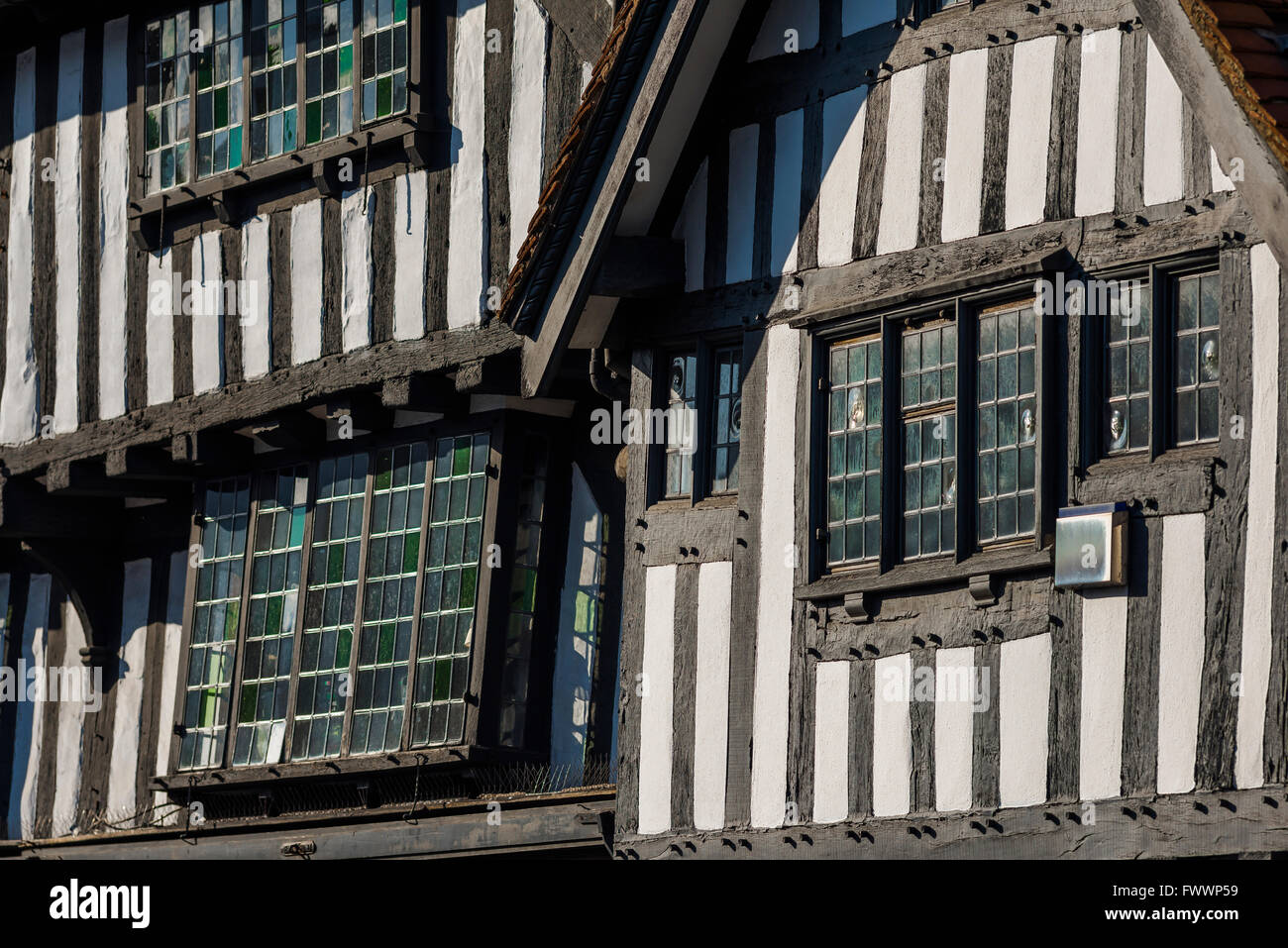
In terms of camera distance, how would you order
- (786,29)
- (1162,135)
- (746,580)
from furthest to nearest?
(786,29), (746,580), (1162,135)

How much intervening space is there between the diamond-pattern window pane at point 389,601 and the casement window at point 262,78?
2.26 m

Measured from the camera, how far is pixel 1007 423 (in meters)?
11.5

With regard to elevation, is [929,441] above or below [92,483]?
below

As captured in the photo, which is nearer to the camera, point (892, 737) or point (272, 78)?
point (892, 737)

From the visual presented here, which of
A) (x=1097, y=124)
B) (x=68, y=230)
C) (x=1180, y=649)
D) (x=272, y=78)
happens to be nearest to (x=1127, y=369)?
(x=1097, y=124)

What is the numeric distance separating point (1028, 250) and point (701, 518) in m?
2.55

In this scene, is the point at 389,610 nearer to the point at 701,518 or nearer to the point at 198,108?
the point at 701,518

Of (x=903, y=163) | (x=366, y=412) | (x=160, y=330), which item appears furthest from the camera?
(x=160, y=330)

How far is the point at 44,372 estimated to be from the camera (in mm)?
18297

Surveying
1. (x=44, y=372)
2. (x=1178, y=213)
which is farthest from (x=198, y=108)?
(x=1178, y=213)

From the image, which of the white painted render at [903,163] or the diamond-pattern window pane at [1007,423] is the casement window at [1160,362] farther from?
the white painted render at [903,163]

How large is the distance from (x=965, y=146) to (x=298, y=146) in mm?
5684

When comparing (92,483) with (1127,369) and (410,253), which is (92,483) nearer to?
(410,253)

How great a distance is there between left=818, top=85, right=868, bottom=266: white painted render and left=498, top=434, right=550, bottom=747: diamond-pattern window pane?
Answer: 303 centimetres
